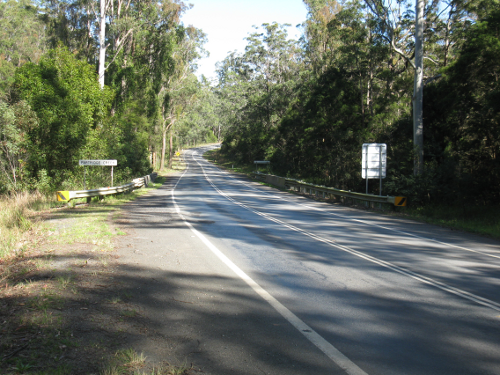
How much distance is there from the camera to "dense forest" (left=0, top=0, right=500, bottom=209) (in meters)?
19.1

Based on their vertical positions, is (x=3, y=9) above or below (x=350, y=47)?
above

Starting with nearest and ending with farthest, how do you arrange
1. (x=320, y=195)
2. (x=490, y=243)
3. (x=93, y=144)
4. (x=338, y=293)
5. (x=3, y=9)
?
(x=338, y=293), (x=490, y=243), (x=93, y=144), (x=320, y=195), (x=3, y=9)

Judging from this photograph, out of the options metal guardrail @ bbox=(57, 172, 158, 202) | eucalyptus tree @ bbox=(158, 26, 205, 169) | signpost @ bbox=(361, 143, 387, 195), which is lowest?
metal guardrail @ bbox=(57, 172, 158, 202)

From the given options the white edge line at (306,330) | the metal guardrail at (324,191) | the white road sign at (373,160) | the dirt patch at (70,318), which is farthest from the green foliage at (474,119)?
the dirt patch at (70,318)

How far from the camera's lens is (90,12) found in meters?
31.8

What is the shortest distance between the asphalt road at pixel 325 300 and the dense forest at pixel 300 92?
1045 centimetres

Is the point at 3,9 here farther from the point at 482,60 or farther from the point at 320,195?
the point at 482,60

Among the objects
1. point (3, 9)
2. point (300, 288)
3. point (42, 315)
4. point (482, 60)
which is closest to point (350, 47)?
point (482, 60)

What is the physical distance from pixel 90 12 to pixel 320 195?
75.7 ft

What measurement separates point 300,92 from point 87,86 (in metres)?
26.3

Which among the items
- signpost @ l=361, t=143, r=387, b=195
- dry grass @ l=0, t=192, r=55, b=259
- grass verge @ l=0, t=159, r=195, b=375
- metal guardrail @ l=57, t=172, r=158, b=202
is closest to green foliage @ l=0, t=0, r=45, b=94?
metal guardrail @ l=57, t=172, r=158, b=202

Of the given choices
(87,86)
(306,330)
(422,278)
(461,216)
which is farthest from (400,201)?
(87,86)

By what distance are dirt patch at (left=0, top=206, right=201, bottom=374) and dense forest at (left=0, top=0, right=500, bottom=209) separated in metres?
16.0

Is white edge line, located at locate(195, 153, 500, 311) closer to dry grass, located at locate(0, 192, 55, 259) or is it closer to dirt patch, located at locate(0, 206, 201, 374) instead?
dirt patch, located at locate(0, 206, 201, 374)
